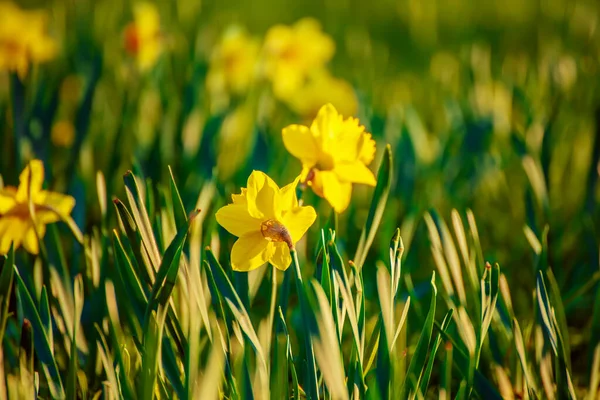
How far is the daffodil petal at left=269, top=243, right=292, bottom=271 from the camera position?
80cm

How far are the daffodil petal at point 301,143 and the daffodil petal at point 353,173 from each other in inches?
1.7


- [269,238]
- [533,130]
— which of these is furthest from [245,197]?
[533,130]

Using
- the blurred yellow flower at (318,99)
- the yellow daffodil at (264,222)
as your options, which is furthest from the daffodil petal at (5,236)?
the blurred yellow flower at (318,99)

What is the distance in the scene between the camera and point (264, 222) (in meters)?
0.79

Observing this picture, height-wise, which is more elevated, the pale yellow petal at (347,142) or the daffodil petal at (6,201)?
the daffodil petal at (6,201)

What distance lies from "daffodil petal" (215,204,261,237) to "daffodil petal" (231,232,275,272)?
0.01m

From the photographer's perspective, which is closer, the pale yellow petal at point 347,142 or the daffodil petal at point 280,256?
the daffodil petal at point 280,256

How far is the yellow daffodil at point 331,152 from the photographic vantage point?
92 centimetres

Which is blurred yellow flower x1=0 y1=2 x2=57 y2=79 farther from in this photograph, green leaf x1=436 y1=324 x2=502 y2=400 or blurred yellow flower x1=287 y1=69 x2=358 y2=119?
green leaf x1=436 y1=324 x2=502 y2=400

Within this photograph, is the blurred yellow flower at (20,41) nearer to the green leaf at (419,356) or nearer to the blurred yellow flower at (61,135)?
the blurred yellow flower at (61,135)

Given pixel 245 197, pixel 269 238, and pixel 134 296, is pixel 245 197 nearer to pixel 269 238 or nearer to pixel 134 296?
pixel 269 238

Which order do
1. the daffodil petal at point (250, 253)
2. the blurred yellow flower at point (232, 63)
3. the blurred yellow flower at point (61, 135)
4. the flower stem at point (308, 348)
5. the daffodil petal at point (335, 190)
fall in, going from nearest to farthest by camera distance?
the flower stem at point (308, 348) < the daffodil petal at point (250, 253) < the daffodil petal at point (335, 190) < the blurred yellow flower at point (61, 135) < the blurred yellow flower at point (232, 63)

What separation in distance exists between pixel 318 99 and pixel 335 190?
1.03 m

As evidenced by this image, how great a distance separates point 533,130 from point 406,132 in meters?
0.34
